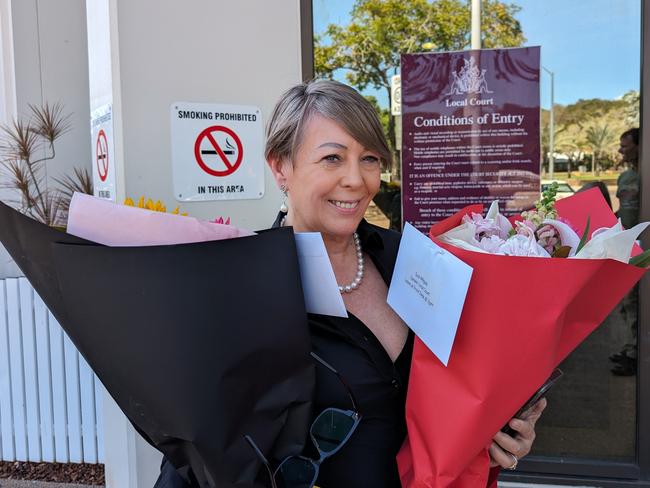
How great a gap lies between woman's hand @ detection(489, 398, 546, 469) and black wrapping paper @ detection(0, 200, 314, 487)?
532mm

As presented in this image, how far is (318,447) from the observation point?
1.12m

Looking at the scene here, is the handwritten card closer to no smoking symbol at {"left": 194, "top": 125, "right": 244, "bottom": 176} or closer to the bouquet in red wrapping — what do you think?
the bouquet in red wrapping

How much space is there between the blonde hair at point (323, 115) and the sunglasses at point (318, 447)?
0.56 m

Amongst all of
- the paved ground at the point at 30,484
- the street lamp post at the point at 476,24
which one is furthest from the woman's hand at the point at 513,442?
the paved ground at the point at 30,484

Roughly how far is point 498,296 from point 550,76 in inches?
116

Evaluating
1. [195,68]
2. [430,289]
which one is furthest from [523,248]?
[195,68]

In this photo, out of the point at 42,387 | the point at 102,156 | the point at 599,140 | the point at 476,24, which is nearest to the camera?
the point at 102,156

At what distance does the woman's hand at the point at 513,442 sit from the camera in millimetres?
1250

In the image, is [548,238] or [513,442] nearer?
[548,238]

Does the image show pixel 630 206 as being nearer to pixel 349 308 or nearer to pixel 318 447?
pixel 349 308

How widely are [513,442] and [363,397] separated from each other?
13.5 inches

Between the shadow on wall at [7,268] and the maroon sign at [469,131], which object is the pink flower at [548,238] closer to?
the maroon sign at [469,131]

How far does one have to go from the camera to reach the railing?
3.92 metres

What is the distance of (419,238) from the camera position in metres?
1.15
